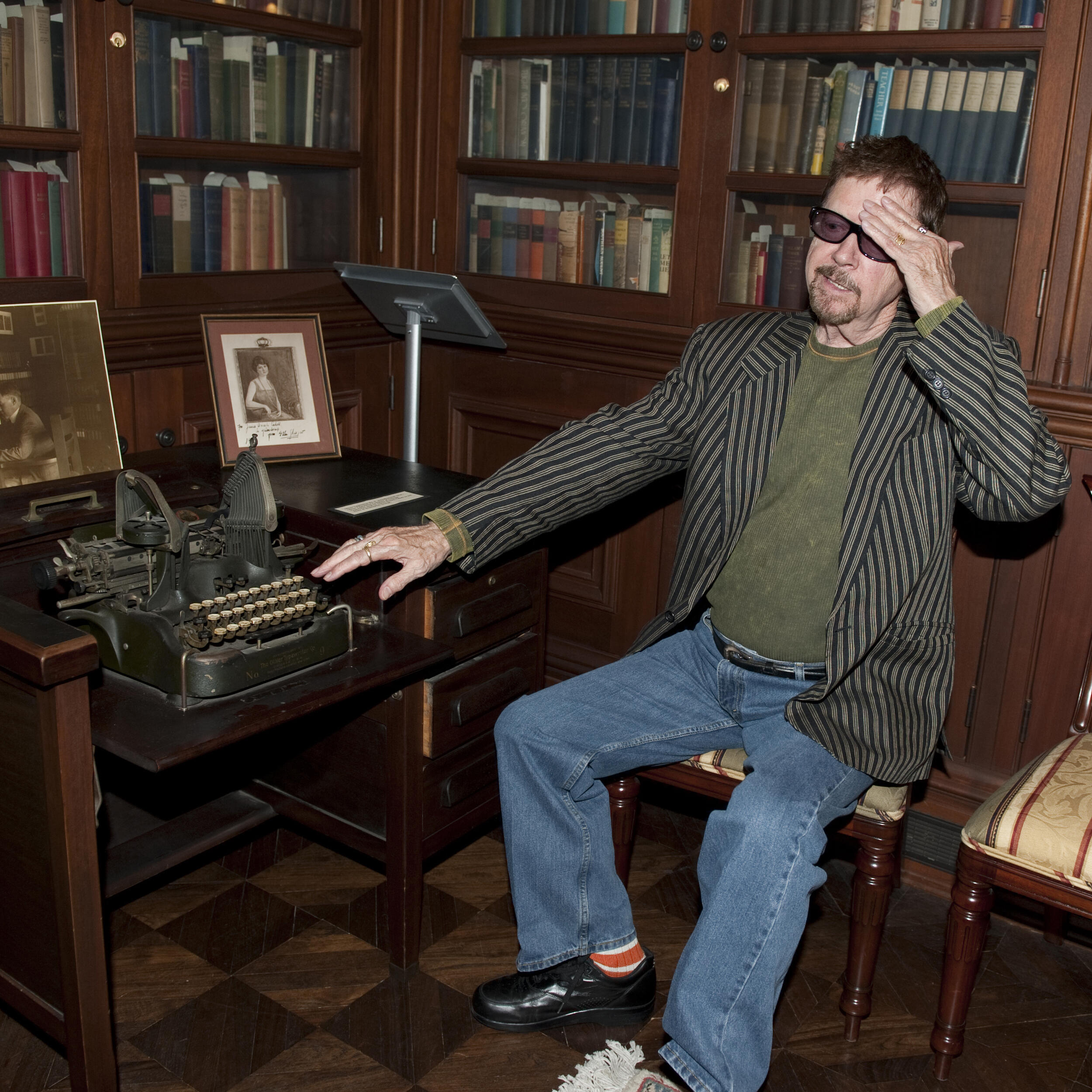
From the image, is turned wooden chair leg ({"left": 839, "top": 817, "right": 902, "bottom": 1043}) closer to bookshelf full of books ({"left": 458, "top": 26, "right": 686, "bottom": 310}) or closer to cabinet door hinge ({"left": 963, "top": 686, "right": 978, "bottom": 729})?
cabinet door hinge ({"left": 963, "top": 686, "right": 978, "bottom": 729})

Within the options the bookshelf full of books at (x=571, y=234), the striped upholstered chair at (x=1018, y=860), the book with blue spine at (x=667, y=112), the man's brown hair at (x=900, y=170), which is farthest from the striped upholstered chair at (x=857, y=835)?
the book with blue spine at (x=667, y=112)

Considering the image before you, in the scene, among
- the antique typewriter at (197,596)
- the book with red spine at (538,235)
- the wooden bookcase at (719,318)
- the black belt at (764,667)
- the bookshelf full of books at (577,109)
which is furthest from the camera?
the book with red spine at (538,235)

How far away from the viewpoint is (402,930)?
231cm

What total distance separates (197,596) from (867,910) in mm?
1297

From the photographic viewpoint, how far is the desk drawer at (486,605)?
2.21 m

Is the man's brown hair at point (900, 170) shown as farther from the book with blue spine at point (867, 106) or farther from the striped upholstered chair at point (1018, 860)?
the striped upholstered chair at point (1018, 860)

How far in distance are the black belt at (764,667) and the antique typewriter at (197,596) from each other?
2.33ft

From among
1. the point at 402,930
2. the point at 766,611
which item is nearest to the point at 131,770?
the point at 402,930

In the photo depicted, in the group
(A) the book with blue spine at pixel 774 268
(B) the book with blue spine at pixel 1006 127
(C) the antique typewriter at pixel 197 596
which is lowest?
(C) the antique typewriter at pixel 197 596

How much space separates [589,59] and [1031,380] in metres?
1.36

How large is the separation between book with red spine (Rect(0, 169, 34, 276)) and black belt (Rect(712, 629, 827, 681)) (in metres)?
1.63

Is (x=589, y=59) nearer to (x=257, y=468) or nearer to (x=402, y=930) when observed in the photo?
(x=257, y=468)

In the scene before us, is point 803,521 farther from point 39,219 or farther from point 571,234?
point 39,219

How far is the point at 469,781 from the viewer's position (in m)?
2.38
